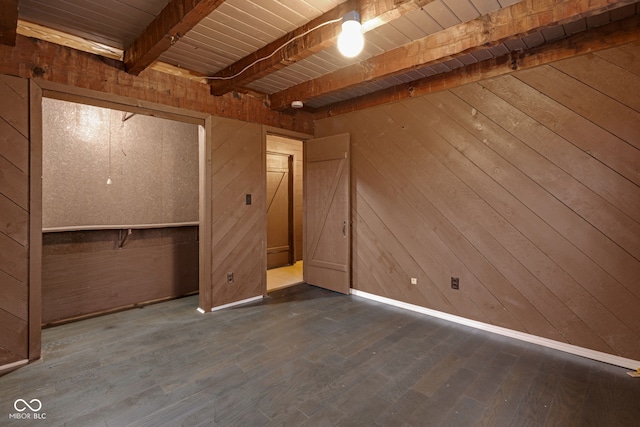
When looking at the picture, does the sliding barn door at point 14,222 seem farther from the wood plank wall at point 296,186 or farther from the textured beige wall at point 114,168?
the wood plank wall at point 296,186

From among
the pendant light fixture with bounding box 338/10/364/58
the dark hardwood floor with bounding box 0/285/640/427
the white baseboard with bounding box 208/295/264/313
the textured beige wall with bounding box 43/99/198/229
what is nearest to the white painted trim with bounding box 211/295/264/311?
the white baseboard with bounding box 208/295/264/313

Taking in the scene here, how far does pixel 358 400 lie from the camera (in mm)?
1927

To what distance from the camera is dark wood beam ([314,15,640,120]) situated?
90.9 inches

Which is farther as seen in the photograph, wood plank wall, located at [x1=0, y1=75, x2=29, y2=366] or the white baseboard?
the white baseboard

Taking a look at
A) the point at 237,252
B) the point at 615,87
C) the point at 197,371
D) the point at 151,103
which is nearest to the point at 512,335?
the point at 615,87

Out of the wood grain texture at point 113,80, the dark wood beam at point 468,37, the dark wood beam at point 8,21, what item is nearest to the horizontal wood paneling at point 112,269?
the wood grain texture at point 113,80

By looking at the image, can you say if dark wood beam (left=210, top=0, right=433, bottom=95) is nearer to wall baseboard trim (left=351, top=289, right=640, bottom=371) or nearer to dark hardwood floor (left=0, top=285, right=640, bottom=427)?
dark hardwood floor (left=0, top=285, right=640, bottom=427)

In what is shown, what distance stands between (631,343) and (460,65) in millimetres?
2837

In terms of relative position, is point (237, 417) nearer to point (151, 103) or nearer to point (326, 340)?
point (326, 340)

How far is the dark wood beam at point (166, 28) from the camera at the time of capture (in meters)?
1.90

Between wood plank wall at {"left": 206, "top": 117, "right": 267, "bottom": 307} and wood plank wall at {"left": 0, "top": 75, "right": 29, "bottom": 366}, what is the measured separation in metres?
1.55

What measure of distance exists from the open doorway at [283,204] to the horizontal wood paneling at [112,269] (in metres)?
1.87

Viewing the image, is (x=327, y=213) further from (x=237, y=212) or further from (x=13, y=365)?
(x=13, y=365)

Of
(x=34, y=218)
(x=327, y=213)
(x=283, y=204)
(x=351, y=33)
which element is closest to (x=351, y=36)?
(x=351, y=33)
